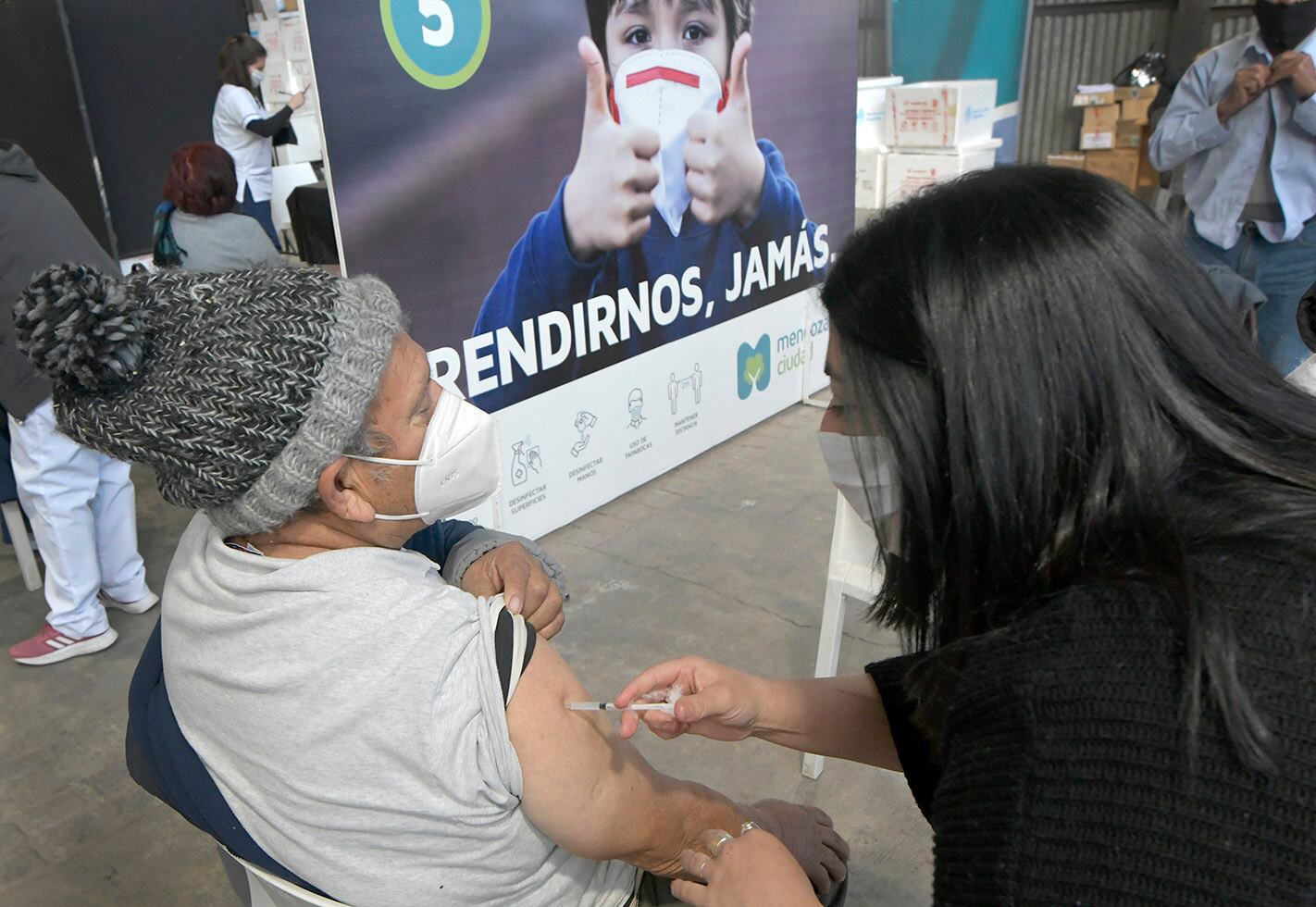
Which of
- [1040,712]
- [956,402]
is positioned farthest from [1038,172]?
[1040,712]

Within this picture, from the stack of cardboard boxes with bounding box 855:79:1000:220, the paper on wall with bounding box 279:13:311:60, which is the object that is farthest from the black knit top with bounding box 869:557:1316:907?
the paper on wall with bounding box 279:13:311:60

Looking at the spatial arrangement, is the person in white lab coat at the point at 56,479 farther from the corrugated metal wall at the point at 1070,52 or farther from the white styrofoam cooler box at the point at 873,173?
the corrugated metal wall at the point at 1070,52

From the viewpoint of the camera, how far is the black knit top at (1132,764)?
723 mm

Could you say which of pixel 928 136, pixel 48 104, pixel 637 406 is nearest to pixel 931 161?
pixel 928 136

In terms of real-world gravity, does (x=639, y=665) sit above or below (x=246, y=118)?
below

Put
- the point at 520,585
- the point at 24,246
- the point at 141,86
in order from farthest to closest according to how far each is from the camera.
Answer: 1. the point at 141,86
2. the point at 24,246
3. the point at 520,585

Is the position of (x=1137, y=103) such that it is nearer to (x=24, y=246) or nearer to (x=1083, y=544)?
(x=24, y=246)

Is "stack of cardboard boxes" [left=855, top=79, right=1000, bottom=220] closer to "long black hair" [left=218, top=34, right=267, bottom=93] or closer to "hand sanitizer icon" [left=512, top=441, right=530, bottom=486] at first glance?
"hand sanitizer icon" [left=512, top=441, right=530, bottom=486]

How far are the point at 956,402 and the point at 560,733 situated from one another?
0.54 m

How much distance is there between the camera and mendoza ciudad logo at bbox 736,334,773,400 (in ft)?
14.1

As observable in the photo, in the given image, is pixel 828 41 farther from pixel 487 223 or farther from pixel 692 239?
pixel 487 223

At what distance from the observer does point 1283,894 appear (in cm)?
71

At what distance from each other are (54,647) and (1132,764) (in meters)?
3.23

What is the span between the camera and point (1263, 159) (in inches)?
127
